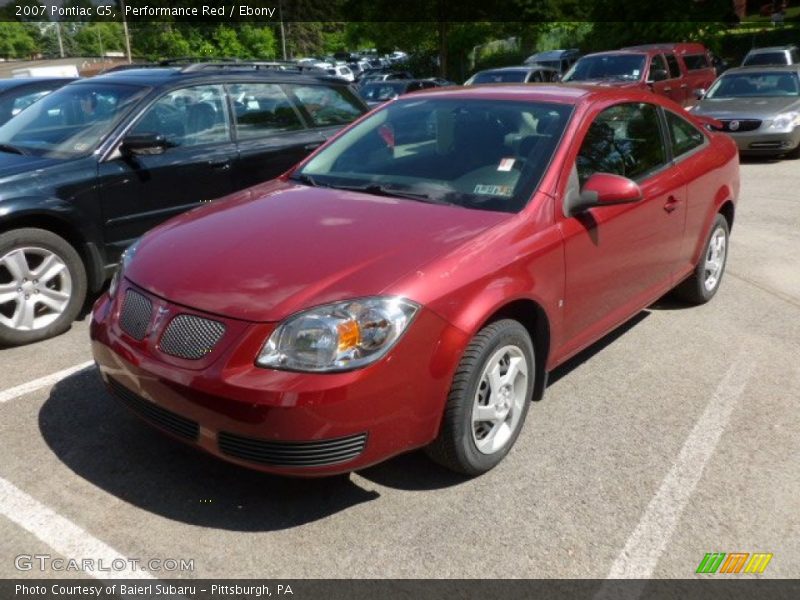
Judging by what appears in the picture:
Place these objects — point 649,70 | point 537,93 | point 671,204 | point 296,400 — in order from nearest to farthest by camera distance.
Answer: point 296,400
point 537,93
point 671,204
point 649,70

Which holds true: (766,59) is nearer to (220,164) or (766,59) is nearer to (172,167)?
(220,164)

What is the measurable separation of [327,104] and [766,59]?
53.8ft

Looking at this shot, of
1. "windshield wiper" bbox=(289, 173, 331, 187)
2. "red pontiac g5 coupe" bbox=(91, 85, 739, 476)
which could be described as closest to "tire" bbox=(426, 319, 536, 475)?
"red pontiac g5 coupe" bbox=(91, 85, 739, 476)

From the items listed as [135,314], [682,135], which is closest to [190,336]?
[135,314]

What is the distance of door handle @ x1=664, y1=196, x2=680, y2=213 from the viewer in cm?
456

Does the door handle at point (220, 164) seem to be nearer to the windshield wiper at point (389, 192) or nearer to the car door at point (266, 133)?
the car door at point (266, 133)

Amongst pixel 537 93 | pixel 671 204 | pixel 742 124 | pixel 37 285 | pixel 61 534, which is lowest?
pixel 742 124

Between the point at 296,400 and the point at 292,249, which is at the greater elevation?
the point at 292,249

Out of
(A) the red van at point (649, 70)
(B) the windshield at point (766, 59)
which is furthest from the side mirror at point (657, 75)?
(B) the windshield at point (766, 59)

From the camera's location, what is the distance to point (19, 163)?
4.99 meters

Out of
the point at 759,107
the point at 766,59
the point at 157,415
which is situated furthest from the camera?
the point at 766,59

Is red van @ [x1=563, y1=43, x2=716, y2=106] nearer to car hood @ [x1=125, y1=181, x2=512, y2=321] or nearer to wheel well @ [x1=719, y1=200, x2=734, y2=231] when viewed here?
wheel well @ [x1=719, y1=200, x2=734, y2=231]

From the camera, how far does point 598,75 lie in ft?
50.9

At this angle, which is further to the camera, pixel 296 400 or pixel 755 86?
pixel 755 86
